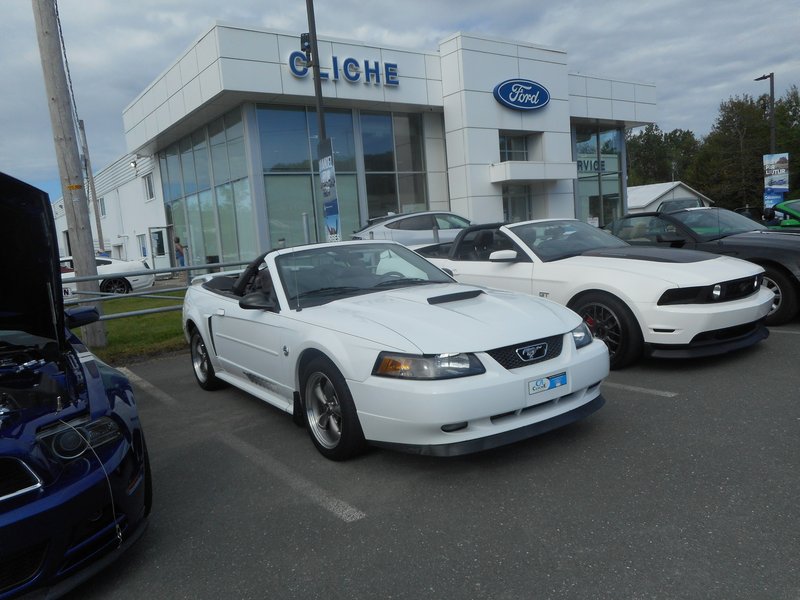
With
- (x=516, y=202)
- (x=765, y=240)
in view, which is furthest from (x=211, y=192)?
(x=765, y=240)

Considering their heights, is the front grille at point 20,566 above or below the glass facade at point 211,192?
below

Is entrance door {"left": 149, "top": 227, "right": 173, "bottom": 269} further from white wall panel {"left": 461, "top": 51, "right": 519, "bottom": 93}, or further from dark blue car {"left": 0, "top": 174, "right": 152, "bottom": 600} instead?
dark blue car {"left": 0, "top": 174, "right": 152, "bottom": 600}

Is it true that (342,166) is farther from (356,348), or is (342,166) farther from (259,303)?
(356,348)

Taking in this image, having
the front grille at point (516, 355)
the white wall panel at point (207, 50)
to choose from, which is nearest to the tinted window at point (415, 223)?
the white wall panel at point (207, 50)

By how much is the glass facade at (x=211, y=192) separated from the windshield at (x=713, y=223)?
12713 millimetres

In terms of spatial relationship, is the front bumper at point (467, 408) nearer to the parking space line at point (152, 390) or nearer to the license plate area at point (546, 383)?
the license plate area at point (546, 383)

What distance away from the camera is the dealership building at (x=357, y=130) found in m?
16.5

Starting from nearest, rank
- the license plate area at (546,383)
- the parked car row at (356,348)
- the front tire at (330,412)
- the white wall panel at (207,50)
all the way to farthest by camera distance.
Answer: the parked car row at (356,348)
the license plate area at (546,383)
the front tire at (330,412)
the white wall panel at (207,50)

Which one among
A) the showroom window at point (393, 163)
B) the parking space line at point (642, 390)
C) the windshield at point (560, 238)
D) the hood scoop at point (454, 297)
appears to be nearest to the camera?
the hood scoop at point (454, 297)

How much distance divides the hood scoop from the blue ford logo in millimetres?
811

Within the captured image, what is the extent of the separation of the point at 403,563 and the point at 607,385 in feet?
9.98

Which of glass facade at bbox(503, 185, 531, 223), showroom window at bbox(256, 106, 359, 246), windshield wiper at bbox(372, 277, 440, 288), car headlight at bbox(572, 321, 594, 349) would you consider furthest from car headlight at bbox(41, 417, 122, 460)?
glass facade at bbox(503, 185, 531, 223)

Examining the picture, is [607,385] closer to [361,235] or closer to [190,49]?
[361,235]

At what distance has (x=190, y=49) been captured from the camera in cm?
1659
